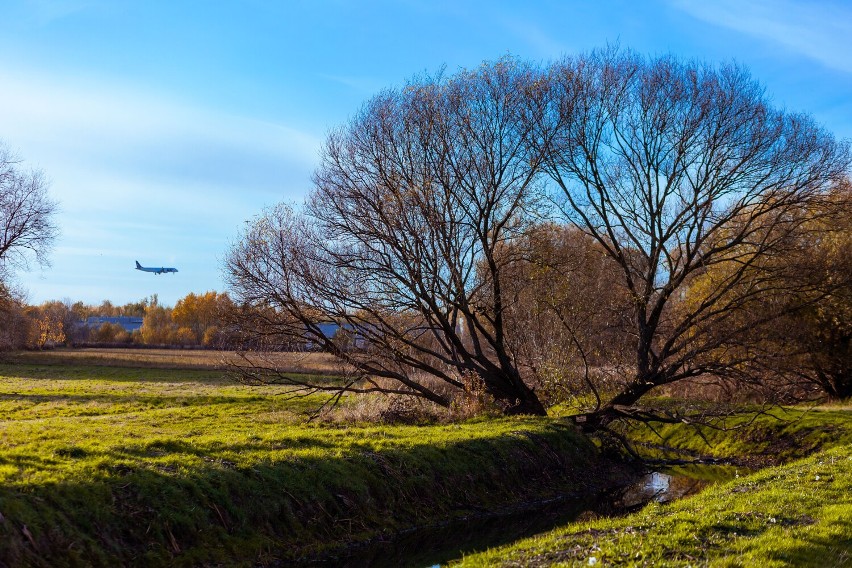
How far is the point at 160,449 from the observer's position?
1348cm

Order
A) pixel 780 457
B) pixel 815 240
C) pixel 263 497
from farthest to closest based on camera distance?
pixel 815 240, pixel 780 457, pixel 263 497

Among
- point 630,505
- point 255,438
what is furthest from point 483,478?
point 255,438

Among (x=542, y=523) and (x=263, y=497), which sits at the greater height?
(x=263, y=497)

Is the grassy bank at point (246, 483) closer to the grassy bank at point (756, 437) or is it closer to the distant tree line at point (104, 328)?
the grassy bank at point (756, 437)

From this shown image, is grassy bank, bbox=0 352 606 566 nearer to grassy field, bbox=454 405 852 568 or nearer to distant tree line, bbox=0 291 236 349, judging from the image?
grassy field, bbox=454 405 852 568

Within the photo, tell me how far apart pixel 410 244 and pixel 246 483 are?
550 inches

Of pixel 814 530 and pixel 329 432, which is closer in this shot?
pixel 814 530

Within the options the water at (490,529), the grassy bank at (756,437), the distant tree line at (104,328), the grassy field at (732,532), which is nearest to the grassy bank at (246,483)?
the water at (490,529)

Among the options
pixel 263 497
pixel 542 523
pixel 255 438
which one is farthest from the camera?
pixel 255 438

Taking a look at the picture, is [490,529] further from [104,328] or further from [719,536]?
[104,328]

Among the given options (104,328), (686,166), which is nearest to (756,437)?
(686,166)

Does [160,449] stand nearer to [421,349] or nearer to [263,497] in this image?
[263,497]

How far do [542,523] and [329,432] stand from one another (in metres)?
6.07

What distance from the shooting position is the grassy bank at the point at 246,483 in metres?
9.91
